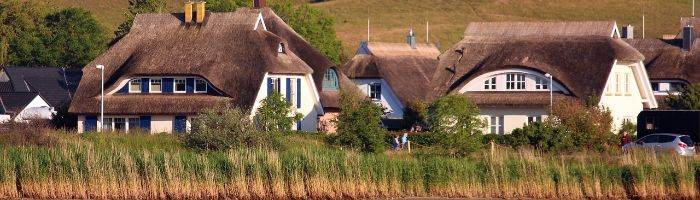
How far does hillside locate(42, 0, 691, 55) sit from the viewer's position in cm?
13838

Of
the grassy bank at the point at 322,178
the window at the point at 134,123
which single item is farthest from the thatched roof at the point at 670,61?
the grassy bank at the point at 322,178

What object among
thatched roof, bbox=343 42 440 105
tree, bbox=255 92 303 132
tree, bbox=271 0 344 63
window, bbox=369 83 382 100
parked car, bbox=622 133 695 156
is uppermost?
tree, bbox=271 0 344 63

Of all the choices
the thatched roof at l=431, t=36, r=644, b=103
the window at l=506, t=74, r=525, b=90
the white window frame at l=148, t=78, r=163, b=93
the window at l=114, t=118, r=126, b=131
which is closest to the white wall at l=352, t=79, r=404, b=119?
the thatched roof at l=431, t=36, r=644, b=103

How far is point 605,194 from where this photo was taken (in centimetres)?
3703

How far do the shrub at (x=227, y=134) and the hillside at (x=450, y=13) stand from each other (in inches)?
3403

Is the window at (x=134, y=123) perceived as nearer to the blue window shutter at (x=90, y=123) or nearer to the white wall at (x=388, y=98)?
the blue window shutter at (x=90, y=123)

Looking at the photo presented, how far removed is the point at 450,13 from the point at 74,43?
60130mm

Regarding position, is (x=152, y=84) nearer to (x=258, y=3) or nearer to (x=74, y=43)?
(x=258, y=3)

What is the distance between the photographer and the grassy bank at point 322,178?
37125mm

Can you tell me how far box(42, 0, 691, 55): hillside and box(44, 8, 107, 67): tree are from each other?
33980 millimetres

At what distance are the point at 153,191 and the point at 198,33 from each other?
94.7 feet

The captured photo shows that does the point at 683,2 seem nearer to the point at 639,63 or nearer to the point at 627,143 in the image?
Result: the point at 639,63

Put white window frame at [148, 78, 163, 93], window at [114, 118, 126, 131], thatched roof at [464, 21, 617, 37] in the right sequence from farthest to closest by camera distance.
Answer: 1. thatched roof at [464, 21, 617, 37]
2. window at [114, 118, 126, 131]
3. white window frame at [148, 78, 163, 93]

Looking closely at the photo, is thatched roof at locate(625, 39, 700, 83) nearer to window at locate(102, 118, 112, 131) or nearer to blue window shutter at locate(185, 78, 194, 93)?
blue window shutter at locate(185, 78, 194, 93)
